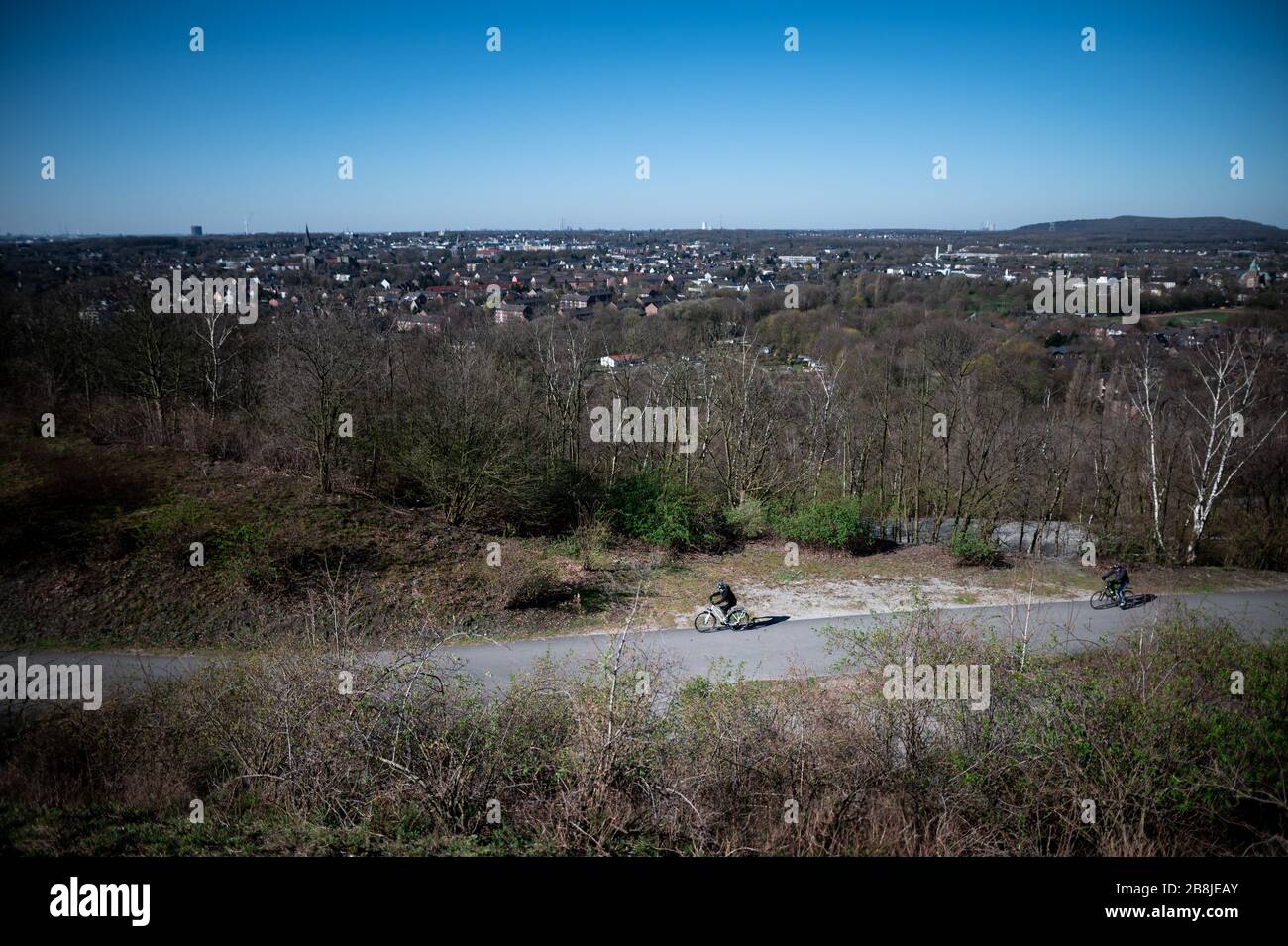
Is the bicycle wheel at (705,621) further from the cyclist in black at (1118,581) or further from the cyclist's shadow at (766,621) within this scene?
the cyclist in black at (1118,581)

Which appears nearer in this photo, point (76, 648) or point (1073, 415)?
point (76, 648)

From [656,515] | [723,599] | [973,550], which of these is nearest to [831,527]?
[973,550]

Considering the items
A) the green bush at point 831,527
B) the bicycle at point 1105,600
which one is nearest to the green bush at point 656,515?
the green bush at point 831,527

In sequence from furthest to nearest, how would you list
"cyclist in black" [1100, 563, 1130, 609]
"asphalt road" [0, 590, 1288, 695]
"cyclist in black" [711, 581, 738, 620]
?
1. "cyclist in black" [1100, 563, 1130, 609]
2. "cyclist in black" [711, 581, 738, 620]
3. "asphalt road" [0, 590, 1288, 695]

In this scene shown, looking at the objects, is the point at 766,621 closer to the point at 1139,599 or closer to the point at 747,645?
the point at 747,645

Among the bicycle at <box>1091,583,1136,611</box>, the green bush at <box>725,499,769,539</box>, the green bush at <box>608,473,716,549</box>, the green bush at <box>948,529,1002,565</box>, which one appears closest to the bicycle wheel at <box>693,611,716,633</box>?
the green bush at <box>608,473,716,549</box>

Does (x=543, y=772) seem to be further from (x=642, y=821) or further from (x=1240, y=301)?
(x=1240, y=301)

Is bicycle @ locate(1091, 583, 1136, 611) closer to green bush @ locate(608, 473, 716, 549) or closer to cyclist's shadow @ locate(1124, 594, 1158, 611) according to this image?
cyclist's shadow @ locate(1124, 594, 1158, 611)
